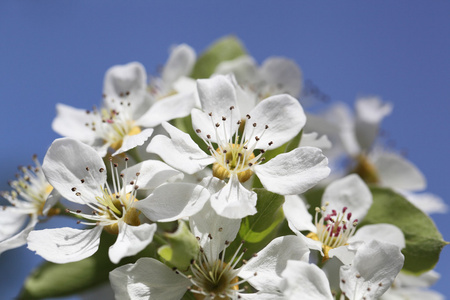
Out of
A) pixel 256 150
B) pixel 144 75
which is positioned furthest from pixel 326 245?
pixel 144 75

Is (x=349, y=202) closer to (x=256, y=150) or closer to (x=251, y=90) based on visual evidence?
(x=256, y=150)

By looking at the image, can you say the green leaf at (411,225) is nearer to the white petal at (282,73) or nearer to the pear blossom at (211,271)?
the pear blossom at (211,271)

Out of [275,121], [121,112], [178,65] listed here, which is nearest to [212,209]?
[275,121]

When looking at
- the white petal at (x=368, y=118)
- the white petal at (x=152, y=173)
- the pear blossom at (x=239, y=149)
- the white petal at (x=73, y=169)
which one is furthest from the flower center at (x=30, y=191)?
the white petal at (x=368, y=118)

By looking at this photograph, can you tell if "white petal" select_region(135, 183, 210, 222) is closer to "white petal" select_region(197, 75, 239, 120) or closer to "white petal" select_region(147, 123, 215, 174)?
"white petal" select_region(147, 123, 215, 174)

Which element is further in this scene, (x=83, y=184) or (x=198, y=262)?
(x=83, y=184)

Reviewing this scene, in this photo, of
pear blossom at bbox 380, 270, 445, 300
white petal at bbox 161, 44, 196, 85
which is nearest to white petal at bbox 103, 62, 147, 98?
white petal at bbox 161, 44, 196, 85
